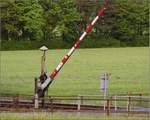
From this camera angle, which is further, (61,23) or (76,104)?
(61,23)

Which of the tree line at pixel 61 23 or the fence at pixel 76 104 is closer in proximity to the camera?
the fence at pixel 76 104

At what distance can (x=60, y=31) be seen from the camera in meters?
62.2

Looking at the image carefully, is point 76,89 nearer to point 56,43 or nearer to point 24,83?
point 24,83

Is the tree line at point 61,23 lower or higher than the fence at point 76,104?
higher

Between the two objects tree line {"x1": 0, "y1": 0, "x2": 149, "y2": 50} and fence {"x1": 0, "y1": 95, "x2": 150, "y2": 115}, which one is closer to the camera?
fence {"x1": 0, "y1": 95, "x2": 150, "y2": 115}

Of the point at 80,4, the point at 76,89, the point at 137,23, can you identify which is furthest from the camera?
the point at 137,23

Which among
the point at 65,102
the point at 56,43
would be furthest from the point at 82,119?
the point at 56,43

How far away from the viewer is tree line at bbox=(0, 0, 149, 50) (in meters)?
57.2

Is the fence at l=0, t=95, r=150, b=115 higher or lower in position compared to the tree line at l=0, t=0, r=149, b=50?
lower

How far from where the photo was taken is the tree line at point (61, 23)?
5719cm

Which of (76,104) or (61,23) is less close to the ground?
(61,23)

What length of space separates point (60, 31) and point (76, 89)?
1560 inches

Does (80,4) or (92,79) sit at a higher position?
(80,4)

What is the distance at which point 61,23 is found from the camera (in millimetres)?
61875
